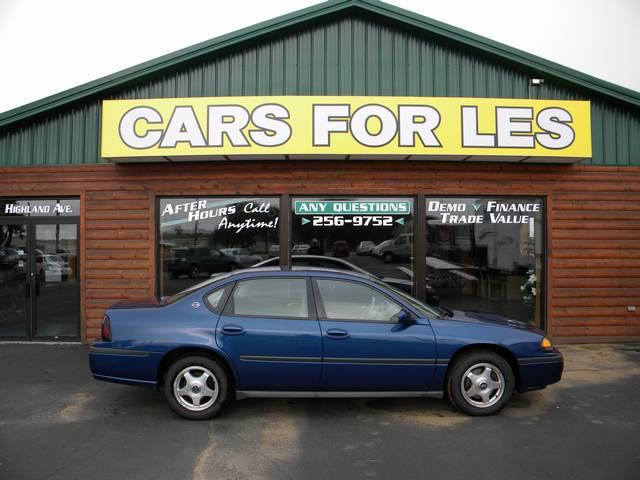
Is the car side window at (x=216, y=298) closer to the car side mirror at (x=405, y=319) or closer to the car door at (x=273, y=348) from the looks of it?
the car door at (x=273, y=348)

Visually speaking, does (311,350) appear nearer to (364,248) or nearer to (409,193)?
(364,248)

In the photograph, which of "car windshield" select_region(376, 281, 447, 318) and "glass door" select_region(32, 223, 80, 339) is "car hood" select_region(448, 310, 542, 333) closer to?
"car windshield" select_region(376, 281, 447, 318)

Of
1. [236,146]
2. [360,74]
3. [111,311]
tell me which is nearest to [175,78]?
[236,146]

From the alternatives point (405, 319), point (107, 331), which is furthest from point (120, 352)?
point (405, 319)

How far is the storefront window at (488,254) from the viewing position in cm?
817

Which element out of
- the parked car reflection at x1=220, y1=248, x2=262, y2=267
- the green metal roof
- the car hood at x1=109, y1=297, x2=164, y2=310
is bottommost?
the car hood at x1=109, y1=297, x2=164, y2=310

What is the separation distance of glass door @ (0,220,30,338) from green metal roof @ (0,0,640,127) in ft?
6.20

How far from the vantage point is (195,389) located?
15.2 feet

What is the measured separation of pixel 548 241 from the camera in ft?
26.7

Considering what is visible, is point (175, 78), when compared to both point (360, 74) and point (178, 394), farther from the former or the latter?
point (178, 394)

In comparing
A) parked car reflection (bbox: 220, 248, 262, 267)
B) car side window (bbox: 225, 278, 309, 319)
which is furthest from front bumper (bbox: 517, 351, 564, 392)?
parked car reflection (bbox: 220, 248, 262, 267)

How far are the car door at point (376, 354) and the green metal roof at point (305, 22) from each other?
548 centimetres

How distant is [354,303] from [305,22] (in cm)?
550

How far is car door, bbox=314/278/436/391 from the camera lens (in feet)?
15.0
